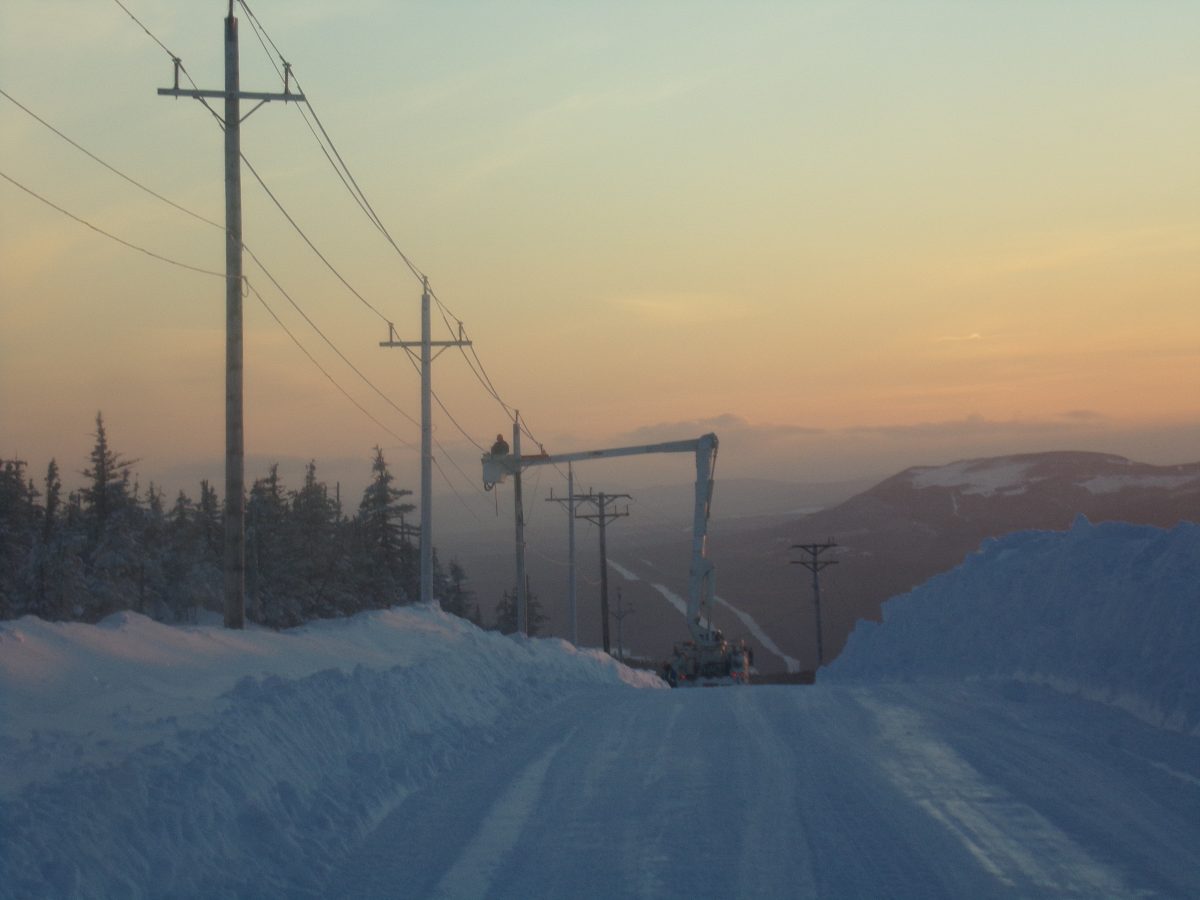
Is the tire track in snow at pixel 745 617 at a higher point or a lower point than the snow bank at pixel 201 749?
lower

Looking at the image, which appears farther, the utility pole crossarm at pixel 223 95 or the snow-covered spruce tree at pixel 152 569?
the snow-covered spruce tree at pixel 152 569

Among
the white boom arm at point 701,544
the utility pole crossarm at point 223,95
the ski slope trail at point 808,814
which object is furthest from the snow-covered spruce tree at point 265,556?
the ski slope trail at point 808,814

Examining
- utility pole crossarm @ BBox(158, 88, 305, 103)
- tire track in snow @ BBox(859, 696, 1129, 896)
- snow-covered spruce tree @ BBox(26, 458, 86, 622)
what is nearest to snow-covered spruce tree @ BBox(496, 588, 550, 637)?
snow-covered spruce tree @ BBox(26, 458, 86, 622)

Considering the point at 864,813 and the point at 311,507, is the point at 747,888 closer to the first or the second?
the point at 864,813

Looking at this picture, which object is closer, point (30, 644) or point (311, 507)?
point (30, 644)

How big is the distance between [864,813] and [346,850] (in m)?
3.87

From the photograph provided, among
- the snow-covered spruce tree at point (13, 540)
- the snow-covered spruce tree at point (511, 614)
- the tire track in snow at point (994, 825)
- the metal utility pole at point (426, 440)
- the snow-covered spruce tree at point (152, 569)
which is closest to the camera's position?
the tire track in snow at point (994, 825)

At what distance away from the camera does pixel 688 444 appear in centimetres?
4212

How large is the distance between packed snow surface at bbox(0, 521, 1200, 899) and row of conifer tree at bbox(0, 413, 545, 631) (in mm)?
47304

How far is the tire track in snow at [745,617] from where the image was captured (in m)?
86.1

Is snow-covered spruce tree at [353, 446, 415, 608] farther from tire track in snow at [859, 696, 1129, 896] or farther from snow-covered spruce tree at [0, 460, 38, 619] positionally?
tire track in snow at [859, 696, 1129, 896]

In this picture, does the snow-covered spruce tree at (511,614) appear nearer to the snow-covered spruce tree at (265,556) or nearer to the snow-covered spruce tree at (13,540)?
the snow-covered spruce tree at (265,556)

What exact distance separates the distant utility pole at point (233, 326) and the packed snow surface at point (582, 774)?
0.94 metres

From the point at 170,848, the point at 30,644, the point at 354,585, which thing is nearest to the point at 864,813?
the point at 170,848
